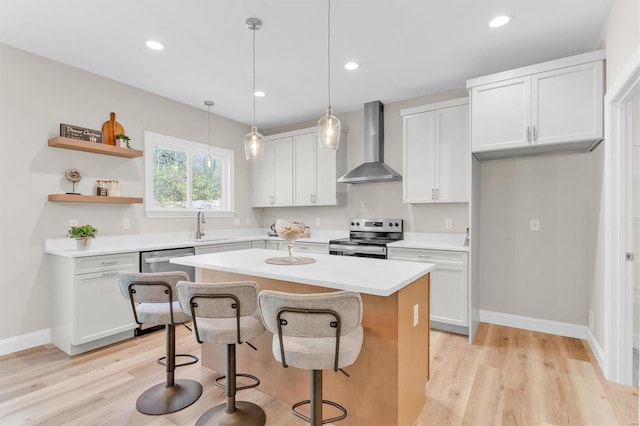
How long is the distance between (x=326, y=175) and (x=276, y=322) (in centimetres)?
340

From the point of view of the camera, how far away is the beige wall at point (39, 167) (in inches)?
114

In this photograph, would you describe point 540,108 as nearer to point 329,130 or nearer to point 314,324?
point 329,130

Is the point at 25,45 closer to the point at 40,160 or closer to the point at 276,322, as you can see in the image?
the point at 40,160

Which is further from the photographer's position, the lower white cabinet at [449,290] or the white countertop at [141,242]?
the lower white cabinet at [449,290]

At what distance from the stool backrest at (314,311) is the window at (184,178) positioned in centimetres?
321

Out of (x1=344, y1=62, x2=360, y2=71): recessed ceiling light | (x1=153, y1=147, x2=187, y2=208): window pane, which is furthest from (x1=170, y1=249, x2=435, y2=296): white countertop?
(x1=153, y1=147, x2=187, y2=208): window pane

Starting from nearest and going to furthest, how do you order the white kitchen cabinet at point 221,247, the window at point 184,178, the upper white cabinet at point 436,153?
the upper white cabinet at point 436,153
the white kitchen cabinet at point 221,247
the window at point 184,178

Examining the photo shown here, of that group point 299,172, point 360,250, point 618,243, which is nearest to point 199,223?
point 299,172

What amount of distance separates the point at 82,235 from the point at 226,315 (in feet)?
7.35

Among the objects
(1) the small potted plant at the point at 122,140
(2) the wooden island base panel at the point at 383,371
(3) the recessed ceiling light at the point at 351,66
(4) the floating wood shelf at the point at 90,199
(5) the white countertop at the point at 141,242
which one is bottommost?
(2) the wooden island base panel at the point at 383,371

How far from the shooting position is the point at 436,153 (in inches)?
147

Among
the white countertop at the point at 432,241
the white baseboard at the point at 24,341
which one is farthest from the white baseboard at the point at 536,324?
the white baseboard at the point at 24,341

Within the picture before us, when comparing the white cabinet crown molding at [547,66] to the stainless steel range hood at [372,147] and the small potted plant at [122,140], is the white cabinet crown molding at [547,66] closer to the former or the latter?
the stainless steel range hood at [372,147]

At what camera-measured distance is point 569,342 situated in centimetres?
309
